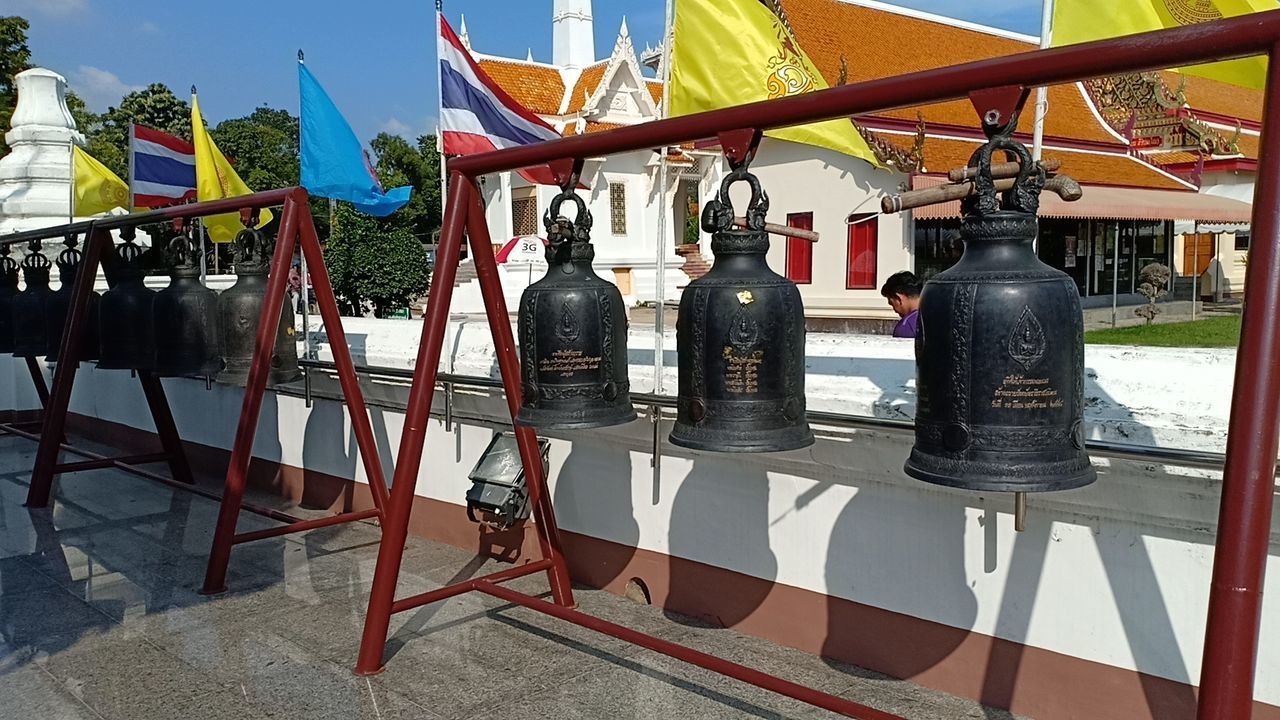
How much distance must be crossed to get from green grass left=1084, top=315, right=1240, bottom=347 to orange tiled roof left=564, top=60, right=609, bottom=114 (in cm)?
1741

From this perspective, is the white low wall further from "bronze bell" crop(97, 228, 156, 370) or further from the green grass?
the green grass

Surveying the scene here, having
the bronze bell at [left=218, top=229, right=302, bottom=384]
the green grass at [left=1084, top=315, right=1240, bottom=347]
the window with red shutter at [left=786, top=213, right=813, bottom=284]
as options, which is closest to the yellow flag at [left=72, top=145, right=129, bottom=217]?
the bronze bell at [left=218, top=229, right=302, bottom=384]

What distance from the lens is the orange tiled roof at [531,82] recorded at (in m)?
29.5

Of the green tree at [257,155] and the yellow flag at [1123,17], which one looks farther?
the green tree at [257,155]

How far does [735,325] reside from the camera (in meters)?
3.28

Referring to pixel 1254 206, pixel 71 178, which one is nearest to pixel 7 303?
pixel 71 178

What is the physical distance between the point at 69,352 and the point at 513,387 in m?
4.31

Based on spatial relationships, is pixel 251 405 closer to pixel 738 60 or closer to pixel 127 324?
pixel 127 324

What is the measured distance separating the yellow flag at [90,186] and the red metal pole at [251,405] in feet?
22.0

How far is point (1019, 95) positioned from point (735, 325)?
1112 mm

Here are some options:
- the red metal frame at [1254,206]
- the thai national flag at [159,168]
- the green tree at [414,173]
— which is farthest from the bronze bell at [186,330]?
the green tree at [414,173]

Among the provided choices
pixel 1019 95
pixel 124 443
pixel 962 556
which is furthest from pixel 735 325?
pixel 124 443

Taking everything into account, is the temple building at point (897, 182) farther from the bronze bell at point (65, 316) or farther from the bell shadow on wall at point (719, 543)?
the bronze bell at point (65, 316)

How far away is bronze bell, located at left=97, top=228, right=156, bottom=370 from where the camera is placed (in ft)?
22.1
